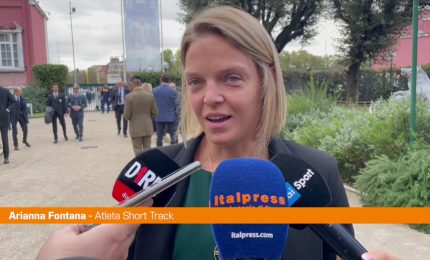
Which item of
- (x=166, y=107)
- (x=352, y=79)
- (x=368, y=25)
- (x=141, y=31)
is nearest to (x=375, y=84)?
(x=352, y=79)

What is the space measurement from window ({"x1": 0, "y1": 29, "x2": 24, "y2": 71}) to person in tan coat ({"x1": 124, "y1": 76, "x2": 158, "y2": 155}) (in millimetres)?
7125

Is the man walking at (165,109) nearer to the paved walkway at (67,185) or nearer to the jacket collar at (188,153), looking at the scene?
A: the paved walkway at (67,185)

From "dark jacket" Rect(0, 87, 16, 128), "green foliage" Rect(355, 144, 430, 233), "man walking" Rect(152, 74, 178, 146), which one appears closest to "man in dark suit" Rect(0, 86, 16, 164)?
"dark jacket" Rect(0, 87, 16, 128)

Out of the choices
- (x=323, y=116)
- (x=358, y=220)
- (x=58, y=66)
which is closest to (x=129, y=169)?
→ (x=358, y=220)

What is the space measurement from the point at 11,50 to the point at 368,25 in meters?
14.4

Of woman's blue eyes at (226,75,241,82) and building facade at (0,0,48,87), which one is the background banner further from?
woman's blue eyes at (226,75,241,82)

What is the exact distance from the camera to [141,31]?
21.7 meters

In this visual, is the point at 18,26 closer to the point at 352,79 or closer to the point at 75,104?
the point at 75,104

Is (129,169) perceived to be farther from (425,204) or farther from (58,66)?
(58,66)

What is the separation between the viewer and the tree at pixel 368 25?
1855 centimetres

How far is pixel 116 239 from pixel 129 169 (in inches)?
15.8

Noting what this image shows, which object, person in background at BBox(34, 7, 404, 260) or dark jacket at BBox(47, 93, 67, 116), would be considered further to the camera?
dark jacket at BBox(47, 93, 67, 116)

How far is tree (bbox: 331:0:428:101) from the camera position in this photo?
18547mm

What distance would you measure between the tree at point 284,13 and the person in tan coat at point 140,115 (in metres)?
11.3
